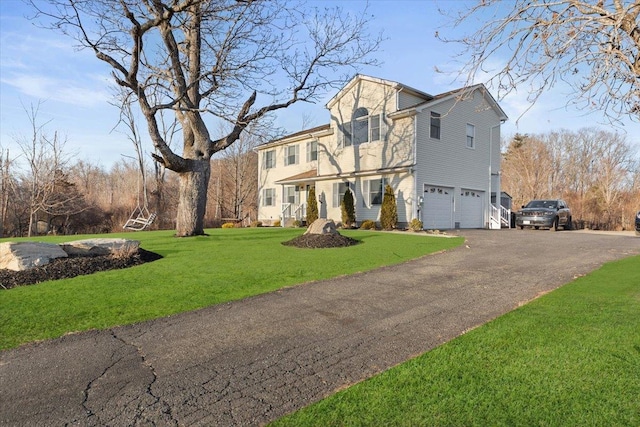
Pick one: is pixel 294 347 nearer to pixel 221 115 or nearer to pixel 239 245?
pixel 239 245

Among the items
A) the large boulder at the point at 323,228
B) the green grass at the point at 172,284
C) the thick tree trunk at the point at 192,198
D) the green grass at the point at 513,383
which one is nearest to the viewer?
the green grass at the point at 513,383

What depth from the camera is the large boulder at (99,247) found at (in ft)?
29.5

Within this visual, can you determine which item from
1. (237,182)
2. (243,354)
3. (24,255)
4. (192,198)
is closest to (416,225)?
(192,198)

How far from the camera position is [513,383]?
3.10 meters

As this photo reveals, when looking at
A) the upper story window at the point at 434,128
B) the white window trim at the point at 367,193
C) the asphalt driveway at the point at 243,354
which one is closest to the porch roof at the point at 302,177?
the white window trim at the point at 367,193

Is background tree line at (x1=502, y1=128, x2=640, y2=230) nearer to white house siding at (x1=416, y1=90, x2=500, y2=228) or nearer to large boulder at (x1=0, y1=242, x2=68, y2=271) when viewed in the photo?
white house siding at (x1=416, y1=90, x2=500, y2=228)

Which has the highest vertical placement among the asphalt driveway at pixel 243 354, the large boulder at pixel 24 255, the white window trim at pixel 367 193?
the white window trim at pixel 367 193

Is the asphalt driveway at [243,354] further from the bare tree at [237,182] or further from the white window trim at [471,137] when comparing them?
the bare tree at [237,182]

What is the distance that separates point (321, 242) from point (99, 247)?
611 centimetres

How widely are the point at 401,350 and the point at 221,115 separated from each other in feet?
39.9

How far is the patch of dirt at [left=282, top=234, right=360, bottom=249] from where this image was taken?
11859 mm

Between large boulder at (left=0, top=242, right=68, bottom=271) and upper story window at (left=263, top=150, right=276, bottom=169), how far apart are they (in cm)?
2118

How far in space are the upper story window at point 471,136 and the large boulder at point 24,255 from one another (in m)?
19.8

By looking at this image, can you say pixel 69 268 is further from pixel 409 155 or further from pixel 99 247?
pixel 409 155
